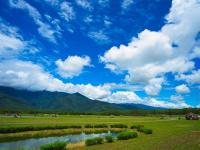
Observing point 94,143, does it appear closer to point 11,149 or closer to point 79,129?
point 11,149

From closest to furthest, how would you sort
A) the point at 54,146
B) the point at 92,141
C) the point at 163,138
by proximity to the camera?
the point at 54,146 < the point at 163,138 < the point at 92,141

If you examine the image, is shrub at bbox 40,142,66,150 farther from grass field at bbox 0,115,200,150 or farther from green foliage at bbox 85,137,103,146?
green foliage at bbox 85,137,103,146

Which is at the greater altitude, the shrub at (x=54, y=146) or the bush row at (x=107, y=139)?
the bush row at (x=107, y=139)

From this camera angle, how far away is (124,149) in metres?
30.3

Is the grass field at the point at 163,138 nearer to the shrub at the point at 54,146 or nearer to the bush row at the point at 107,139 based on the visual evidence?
the bush row at the point at 107,139

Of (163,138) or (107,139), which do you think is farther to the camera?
(107,139)

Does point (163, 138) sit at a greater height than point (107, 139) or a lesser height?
greater

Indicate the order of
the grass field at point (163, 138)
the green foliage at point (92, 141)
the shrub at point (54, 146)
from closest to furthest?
the grass field at point (163, 138) < the shrub at point (54, 146) < the green foliage at point (92, 141)

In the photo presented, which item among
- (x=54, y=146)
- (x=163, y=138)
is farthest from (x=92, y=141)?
(x=163, y=138)

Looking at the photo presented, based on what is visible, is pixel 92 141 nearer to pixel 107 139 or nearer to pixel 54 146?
pixel 107 139

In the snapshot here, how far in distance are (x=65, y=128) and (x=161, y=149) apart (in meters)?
49.9

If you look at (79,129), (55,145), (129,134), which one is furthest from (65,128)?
(55,145)

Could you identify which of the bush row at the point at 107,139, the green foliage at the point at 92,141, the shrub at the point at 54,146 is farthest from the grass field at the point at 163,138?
the shrub at the point at 54,146

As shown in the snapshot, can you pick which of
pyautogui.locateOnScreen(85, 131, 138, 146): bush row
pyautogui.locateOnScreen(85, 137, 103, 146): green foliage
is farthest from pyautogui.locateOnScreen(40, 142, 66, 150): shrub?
pyautogui.locateOnScreen(85, 131, 138, 146): bush row
